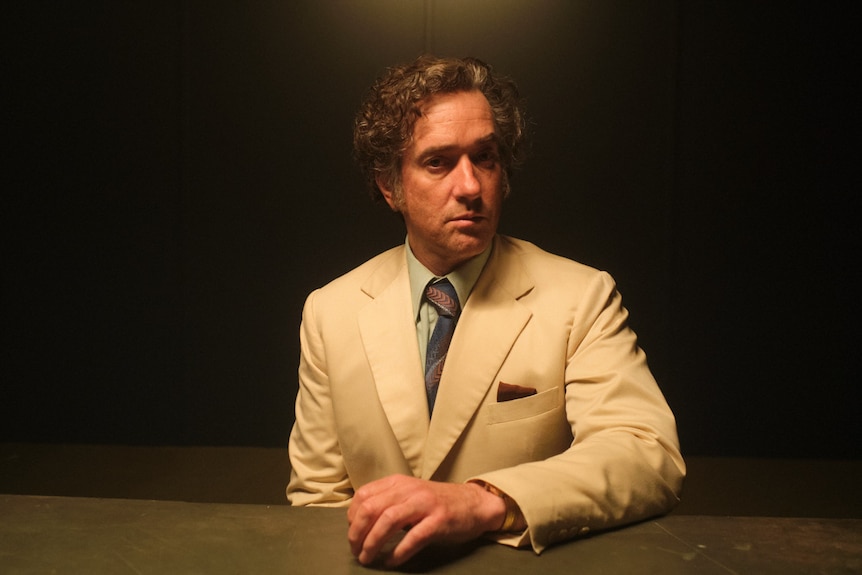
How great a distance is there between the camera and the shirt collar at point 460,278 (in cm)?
187

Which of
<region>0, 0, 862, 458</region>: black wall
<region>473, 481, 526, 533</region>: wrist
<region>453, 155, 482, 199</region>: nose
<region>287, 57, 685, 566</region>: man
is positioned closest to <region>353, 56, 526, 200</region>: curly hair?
<region>287, 57, 685, 566</region>: man

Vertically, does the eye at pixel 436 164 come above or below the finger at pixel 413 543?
above

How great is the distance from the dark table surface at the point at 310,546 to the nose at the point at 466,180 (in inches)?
28.4

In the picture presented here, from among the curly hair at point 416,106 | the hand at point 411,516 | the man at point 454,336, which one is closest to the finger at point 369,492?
the hand at point 411,516

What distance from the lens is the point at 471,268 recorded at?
1.87m

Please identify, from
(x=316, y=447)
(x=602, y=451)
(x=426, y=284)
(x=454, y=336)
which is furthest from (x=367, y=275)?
(x=602, y=451)

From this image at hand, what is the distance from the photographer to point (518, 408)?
1770 millimetres

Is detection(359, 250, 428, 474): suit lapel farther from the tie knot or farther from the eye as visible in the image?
the eye

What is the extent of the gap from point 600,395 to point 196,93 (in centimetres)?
232

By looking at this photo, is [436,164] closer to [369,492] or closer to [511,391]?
[511,391]

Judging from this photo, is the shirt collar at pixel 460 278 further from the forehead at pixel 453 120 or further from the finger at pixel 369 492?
the finger at pixel 369 492

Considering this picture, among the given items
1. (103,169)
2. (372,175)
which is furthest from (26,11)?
(372,175)

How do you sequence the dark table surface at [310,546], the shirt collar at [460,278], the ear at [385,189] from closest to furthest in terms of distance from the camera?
the dark table surface at [310,546] → the shirt collar at [460,278] → the ear at [385,189]

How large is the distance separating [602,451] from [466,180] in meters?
0.64
